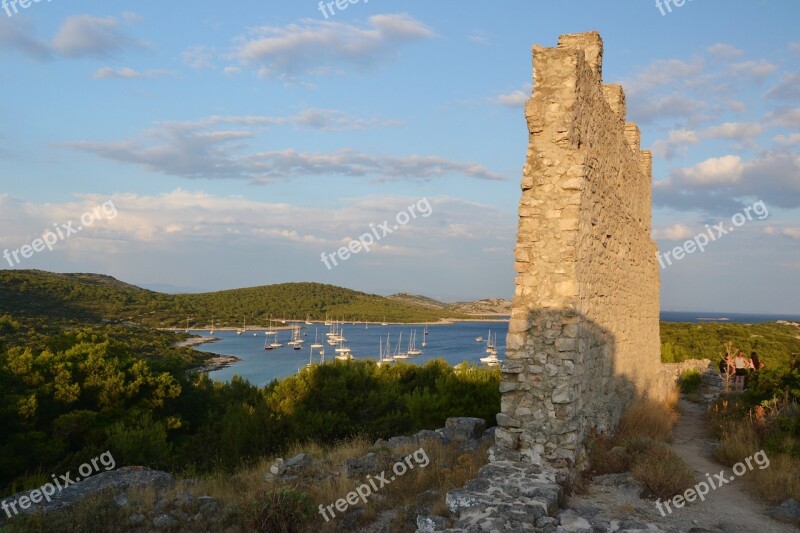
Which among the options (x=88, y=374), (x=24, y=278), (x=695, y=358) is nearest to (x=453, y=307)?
(x=24, y=278)

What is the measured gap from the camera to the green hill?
44.2 m

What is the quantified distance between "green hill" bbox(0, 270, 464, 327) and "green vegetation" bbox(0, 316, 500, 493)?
89.4 ft

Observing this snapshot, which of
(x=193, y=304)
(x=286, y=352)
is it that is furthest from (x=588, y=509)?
(x=193, y=304)

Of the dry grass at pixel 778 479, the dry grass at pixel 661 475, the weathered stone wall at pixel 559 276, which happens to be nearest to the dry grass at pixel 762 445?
the dry grass at pixel 778 479

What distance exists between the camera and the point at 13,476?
1016 centimetres

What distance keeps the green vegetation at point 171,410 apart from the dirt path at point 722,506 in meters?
4.77

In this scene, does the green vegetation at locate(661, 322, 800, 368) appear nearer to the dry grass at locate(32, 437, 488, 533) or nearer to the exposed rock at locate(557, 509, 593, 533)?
the dry grass at locate(32, 437, 488, 533)

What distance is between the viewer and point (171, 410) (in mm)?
13891

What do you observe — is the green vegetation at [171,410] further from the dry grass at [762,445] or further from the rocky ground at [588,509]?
the rocky ground at [588,509]

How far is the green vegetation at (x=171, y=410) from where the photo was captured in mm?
10781

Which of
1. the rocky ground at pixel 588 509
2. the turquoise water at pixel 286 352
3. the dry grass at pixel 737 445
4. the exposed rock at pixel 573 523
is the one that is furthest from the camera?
the turquoise water at pixel 286 352

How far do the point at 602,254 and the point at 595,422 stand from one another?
2.36 meters

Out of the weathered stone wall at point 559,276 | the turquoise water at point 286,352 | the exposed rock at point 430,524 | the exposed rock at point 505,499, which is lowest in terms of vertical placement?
the turquoise water at point 286,352

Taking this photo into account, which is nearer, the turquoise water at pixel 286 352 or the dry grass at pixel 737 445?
the dry grass at pixel 737 445
